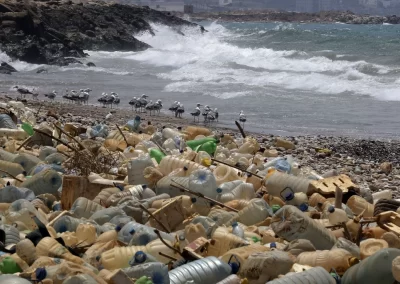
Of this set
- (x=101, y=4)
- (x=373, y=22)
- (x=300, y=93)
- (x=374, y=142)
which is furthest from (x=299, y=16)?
(x=374, y=142)

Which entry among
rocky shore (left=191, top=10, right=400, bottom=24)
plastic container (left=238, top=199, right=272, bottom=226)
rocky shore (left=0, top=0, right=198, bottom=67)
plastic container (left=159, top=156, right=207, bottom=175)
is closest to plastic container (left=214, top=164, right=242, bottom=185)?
plastic container (left=159, top=156, right=207, bottom=175)

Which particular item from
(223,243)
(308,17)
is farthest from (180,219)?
(308,17)

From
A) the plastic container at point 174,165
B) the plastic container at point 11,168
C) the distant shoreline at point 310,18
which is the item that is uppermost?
the plastic container at point 174,165

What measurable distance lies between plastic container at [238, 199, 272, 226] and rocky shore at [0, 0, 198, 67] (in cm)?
2646

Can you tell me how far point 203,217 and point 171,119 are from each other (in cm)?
956

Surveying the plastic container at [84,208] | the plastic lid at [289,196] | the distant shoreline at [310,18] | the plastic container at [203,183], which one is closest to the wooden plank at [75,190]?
the plastic container at [84,208]

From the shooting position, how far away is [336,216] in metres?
6.23

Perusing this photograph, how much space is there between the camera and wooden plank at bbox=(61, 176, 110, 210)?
7027 millimetres

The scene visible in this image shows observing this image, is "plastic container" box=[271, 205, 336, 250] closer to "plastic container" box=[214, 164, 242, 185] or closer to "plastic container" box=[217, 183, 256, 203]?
"plastic container" box=[217, 183, 256, 203]

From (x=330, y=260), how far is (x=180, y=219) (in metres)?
1.54

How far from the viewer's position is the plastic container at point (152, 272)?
4.56 m

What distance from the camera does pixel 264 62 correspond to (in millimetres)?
32750

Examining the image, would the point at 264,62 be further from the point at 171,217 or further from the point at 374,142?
the point at 171,217

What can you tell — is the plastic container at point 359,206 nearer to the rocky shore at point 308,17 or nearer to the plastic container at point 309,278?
the plastic container at point 309,278
